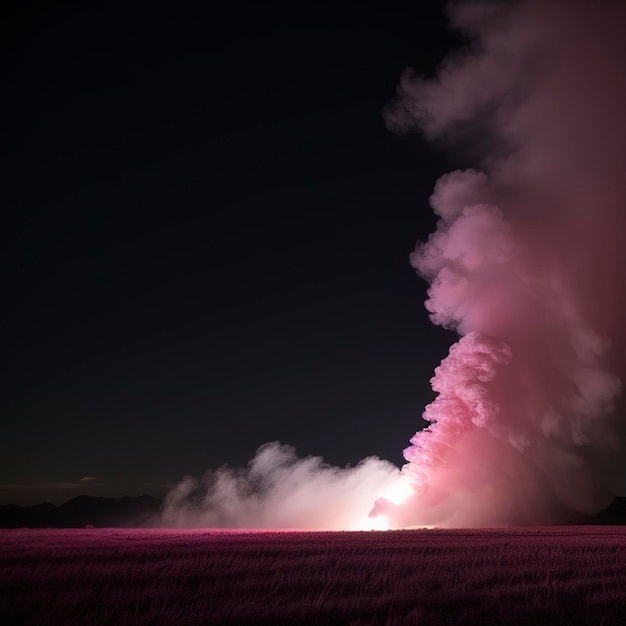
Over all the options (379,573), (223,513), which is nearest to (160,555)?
(379,573)

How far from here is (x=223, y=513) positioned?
98312mm

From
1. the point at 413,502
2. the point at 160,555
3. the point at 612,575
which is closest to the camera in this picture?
the point at 612,575

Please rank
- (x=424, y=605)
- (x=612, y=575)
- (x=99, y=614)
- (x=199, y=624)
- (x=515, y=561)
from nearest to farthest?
(x=199, y=624) → (x=99, y=614) → (x=424, y=605) → (x=612, y=575) → (x=515, y=561)

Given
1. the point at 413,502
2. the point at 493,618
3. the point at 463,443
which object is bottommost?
the point at 493,618

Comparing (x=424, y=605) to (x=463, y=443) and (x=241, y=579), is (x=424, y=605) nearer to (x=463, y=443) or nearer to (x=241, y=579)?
(x=241, y=579)

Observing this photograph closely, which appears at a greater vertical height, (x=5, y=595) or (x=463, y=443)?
(x=463, y=443)

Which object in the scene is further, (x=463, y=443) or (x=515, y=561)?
(x=463, y=443)

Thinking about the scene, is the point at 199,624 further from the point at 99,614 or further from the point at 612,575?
the point at 612,575

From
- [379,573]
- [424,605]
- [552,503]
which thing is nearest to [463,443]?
[552,503]

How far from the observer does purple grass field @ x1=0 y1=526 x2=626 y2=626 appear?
43.4 feet

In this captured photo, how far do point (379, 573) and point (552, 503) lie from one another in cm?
7227

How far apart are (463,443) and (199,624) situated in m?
54.4

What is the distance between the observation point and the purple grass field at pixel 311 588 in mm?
13219

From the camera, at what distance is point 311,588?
16.7 m
